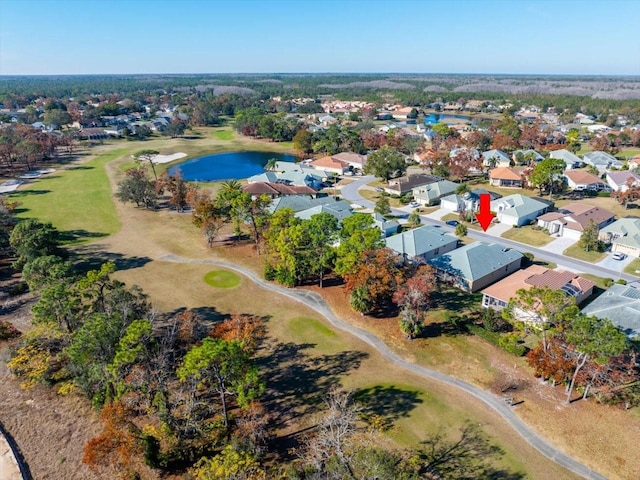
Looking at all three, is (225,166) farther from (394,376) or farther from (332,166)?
(394,376)

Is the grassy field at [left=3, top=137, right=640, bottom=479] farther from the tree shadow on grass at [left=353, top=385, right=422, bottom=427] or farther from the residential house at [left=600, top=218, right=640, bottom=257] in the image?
the residential house at [left=600, top=218, right=640, bottom=257]

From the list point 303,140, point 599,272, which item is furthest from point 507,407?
point 303,140

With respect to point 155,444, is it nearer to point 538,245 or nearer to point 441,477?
point 441,477

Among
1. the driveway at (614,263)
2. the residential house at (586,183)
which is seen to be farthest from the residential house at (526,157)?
the driveway at (614,263)

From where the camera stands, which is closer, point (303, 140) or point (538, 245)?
point (538, 245)

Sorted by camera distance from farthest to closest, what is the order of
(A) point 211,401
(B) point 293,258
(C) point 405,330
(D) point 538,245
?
1. (D) point 538,245
2. (B) point 293,258
3. (C) point 405,330
4. (A) point 211,401

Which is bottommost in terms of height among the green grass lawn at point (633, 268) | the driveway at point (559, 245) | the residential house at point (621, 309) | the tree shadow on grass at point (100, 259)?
the green grass lawn at point (633, 268)

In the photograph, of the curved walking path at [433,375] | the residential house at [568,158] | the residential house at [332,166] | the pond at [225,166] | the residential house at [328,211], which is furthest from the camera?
the pond at [225,166]

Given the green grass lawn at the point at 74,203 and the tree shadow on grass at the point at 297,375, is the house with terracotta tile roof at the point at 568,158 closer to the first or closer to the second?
the tree shadow on grass at the point at 297,375
